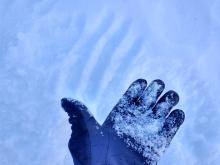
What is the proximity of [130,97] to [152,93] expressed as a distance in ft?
0.73

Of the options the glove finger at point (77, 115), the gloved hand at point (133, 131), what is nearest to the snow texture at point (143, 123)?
the gloved hand at point (133, 131)

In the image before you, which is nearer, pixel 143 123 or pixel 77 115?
pixel 77 115

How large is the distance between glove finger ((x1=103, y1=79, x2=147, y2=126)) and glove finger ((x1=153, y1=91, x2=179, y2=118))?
0.72 ft

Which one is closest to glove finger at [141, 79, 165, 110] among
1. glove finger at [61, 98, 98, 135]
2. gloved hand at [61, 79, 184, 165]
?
gloved hand at [61, 79, 184, 165]

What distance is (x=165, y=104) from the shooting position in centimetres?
389

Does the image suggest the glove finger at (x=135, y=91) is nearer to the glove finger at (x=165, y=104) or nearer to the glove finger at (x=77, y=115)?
the glove finger at (x=165, y=104)

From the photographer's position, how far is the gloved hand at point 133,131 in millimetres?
3834

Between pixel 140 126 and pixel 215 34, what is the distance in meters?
1.73

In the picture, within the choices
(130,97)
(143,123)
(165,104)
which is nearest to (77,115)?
(130,97)

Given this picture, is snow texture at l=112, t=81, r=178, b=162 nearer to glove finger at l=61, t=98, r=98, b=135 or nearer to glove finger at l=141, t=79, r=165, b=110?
glove finger at l=141, t=79, r=165, b=110

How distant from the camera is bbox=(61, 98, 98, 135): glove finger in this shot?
12.2ft

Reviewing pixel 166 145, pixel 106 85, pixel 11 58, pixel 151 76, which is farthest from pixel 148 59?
pixel 11 58

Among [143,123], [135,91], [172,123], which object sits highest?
[135,91]

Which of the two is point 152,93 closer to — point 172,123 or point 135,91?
point 135,91
